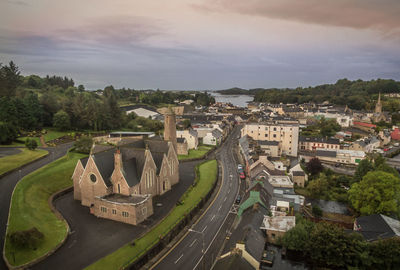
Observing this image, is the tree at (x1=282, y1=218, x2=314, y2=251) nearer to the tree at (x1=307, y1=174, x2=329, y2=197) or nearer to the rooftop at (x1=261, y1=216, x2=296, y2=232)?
the rooftop at (x1=261, y1=216, x2=296, y2=232)

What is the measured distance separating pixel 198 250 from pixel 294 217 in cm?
1424

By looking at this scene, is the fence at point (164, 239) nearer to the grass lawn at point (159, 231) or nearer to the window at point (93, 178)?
the grass lawn at point (159, 231)

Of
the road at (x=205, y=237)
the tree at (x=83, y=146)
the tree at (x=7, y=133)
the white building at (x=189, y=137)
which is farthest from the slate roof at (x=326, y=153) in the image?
the tree at (x=7, y=133)

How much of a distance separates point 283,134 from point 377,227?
5089 cm

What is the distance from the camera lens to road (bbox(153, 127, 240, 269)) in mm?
32344

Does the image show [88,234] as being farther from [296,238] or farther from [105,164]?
[296,238]

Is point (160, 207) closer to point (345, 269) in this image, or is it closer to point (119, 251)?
point (119, 251)

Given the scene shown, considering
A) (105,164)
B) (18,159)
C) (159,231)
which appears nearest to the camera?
(159,231)

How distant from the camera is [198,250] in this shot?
3500 centimetres

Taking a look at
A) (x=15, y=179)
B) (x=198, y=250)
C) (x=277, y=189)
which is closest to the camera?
(x=198, y=250)

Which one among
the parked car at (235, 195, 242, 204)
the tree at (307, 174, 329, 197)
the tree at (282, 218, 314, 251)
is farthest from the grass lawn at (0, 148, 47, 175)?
the tree at (307, 174, 329, 197)

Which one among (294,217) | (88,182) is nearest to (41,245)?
(88,182)

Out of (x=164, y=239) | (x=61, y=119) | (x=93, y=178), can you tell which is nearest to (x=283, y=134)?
(x=164, y=239)

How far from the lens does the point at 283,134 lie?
3398 inches
